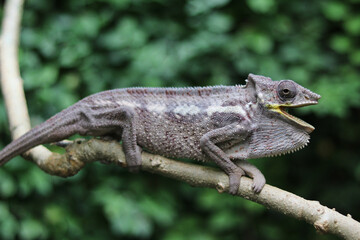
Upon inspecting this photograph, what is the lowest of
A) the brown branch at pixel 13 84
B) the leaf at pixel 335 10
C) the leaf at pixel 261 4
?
the brown branch at pixel 13 84

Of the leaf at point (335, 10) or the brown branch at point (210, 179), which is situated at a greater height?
the leaf at point (335, 10)

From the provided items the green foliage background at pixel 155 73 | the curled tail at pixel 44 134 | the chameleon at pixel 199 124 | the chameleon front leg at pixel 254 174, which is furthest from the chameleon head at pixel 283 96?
the green foliage background at pixel 155 73

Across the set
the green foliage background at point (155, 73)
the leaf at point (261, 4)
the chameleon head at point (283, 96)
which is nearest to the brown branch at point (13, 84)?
the green foliage background at point (155, 73)

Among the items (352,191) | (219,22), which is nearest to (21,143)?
(219,22)

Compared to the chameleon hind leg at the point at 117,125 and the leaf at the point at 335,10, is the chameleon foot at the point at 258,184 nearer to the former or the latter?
the chameleon hind leg at the point at 117,125

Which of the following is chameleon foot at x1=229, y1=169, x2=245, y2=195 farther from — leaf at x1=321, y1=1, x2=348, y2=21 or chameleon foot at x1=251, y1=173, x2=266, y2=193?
leaf at x1=321, y1=1, x2=348, y2=21

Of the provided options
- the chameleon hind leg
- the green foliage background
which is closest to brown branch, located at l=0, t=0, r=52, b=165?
the chameleon hind leg

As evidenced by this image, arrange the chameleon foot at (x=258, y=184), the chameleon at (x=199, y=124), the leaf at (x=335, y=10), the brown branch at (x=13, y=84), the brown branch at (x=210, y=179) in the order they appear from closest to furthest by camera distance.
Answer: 1. the brown branch at (x=210, y=179)
2. the chameleon foot at (x=258, y=184)
3. the chameleon at (x=199, y=124)
4. the brown branch at (x=13, y=84)
5. the leaf at (x=335, y=10)

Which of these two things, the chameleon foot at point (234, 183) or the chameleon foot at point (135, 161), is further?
the chameleon foot at point (135, 161)

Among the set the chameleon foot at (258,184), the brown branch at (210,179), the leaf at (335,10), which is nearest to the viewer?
the brown branch at (210,179)
